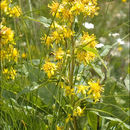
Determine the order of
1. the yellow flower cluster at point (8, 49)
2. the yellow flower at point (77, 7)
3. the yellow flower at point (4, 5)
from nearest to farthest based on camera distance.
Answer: the yellow flower at point (77, 7) < the yellow flower cluster at point (8, 49) < the yellow flower at point (4, 5)

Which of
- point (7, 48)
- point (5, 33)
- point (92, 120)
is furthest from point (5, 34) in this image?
point (92, 120)

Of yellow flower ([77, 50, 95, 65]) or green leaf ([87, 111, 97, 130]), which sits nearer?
yellow flower ([77, 50, 95, 65])

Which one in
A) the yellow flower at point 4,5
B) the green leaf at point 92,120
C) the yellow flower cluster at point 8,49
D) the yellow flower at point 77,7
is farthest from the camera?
the green leaf at point 92,120

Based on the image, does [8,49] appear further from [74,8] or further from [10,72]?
[74,8]

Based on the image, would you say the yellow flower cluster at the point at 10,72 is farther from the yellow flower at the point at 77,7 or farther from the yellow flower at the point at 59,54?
the yellow flower at the point at 77,7

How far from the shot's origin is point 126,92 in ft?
5.13

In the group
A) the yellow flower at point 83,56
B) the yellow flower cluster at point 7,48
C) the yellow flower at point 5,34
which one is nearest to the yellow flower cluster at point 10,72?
the yellow flower cluster at point 7,48

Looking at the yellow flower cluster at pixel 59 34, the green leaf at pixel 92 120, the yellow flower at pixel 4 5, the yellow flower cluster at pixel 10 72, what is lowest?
the green leaf at pixel 92 120

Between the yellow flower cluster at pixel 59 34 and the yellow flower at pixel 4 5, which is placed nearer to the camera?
the yellow flower cluster at pixel 59 34

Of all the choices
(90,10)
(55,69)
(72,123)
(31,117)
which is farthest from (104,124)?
(90,10)

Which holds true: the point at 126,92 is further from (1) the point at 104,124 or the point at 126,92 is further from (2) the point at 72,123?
(2) the point at 72,123

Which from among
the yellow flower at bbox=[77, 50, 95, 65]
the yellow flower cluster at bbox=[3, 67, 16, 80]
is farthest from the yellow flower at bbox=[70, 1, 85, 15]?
the yellow flower cluster at bbox=[3, 67, 16, 80]

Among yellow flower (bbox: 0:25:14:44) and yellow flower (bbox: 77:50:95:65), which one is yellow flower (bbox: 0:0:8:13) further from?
yellow flower (bbox: 77:50:95:65)

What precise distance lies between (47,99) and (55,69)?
28 cm
